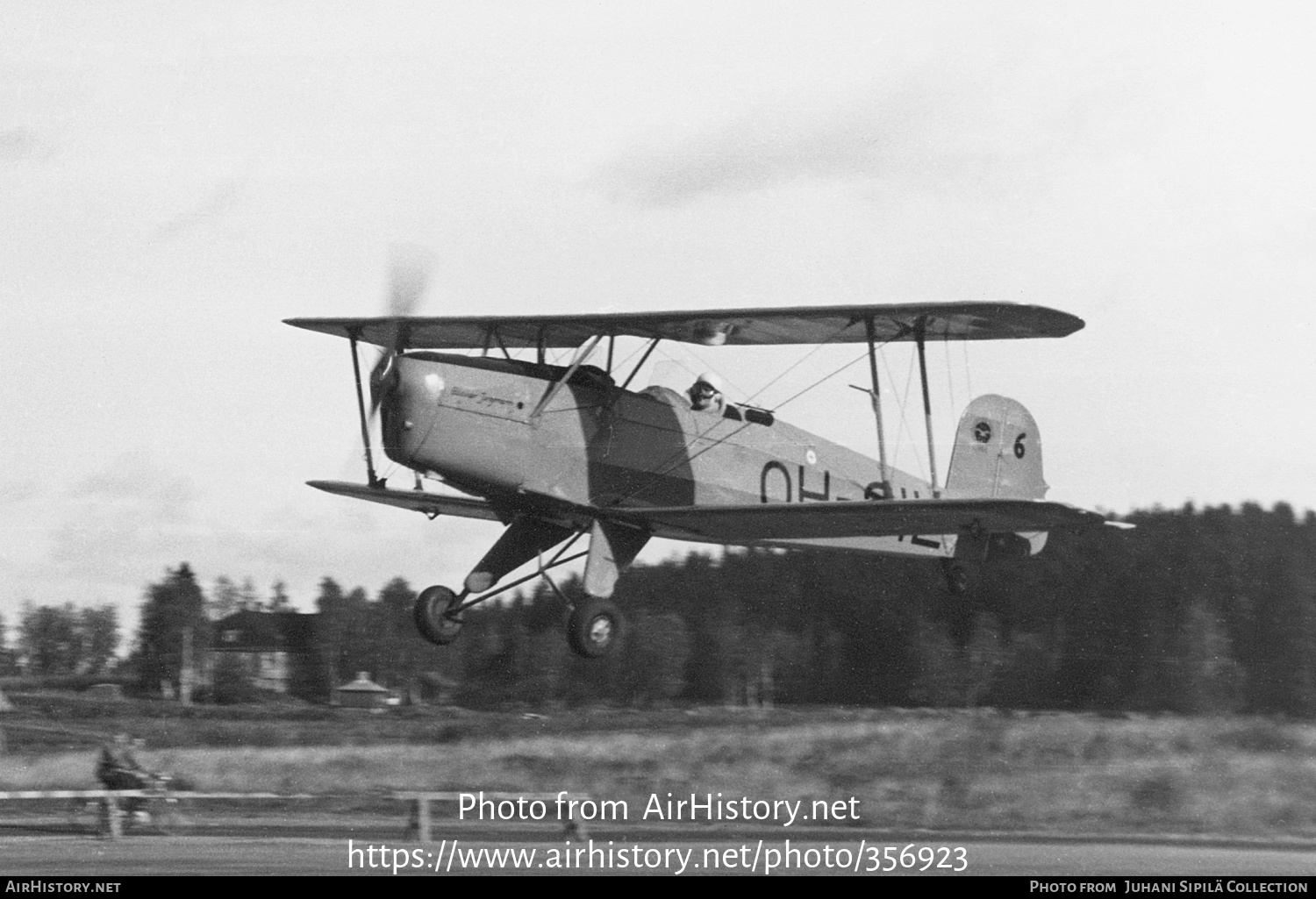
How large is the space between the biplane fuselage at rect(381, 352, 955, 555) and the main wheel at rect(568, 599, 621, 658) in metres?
0.92

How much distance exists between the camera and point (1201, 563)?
20.3 m

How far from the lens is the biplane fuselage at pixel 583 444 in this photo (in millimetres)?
13891

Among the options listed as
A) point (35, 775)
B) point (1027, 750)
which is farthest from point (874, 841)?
point (35, 775)

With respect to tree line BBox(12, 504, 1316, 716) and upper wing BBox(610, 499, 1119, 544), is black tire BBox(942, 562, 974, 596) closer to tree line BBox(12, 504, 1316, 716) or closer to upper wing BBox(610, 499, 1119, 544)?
tree line BBox(12, 504, 1316, 716)

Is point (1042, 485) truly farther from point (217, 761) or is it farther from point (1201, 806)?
point (217, 761)

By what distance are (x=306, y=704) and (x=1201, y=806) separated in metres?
12.1

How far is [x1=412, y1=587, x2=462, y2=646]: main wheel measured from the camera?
576 inches

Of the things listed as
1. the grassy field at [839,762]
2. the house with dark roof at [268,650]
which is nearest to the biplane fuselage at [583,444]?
the grassy field at [839,762]

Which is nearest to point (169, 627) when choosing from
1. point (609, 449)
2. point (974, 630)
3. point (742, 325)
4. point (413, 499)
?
point (413, 499)

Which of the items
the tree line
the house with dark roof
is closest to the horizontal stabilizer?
the tree line

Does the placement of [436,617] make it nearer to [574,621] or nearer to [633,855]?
[574,621]

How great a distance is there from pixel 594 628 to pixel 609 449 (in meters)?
1.66

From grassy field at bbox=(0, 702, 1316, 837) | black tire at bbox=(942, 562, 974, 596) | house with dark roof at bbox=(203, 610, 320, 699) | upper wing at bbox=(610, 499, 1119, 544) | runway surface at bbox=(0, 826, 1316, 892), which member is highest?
upper wing at bbox=(610, 499, 1119, 544)
